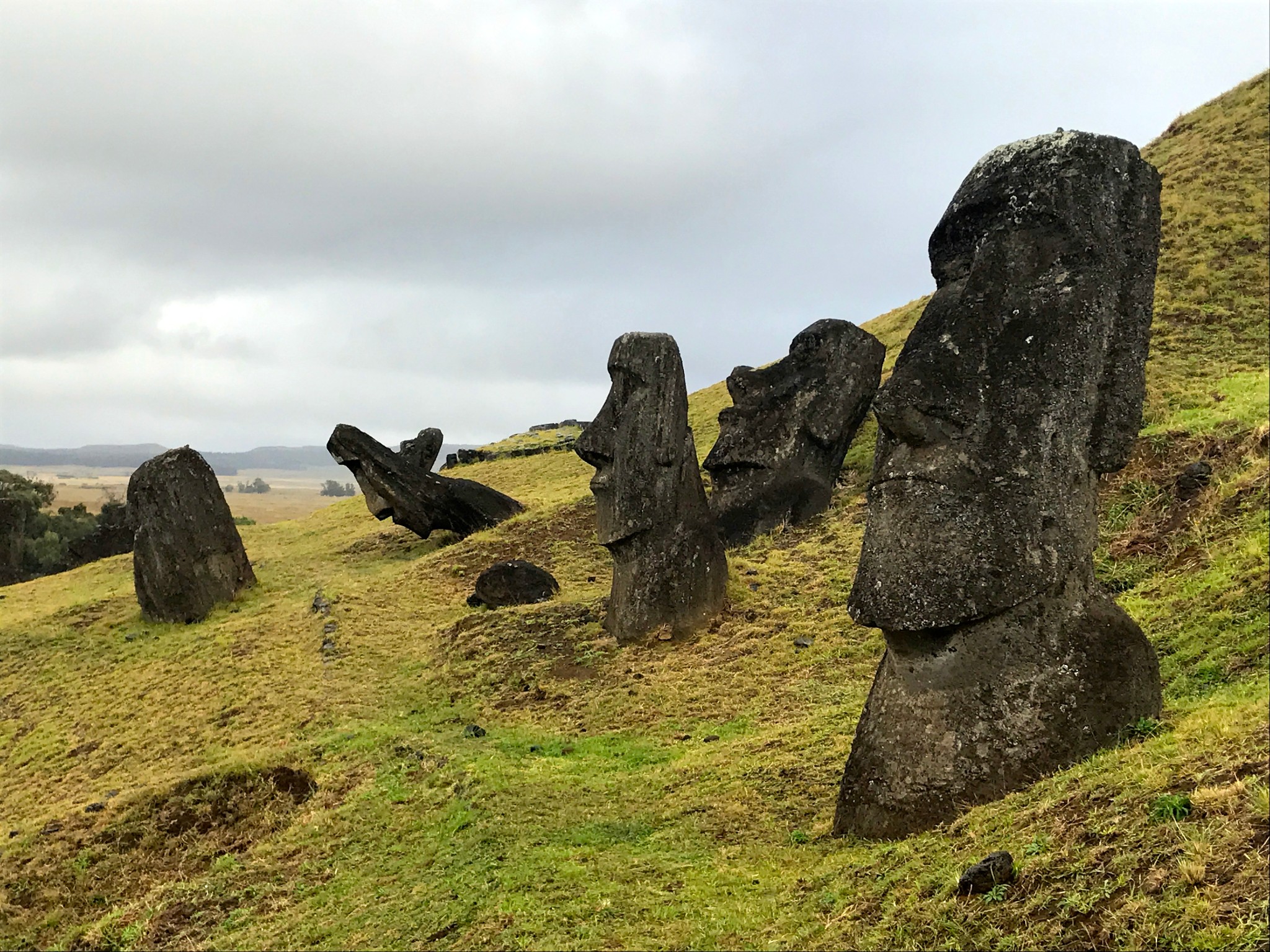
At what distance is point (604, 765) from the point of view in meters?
10.8

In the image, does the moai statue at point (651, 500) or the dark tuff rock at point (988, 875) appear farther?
the moai statue at point (651, 500)

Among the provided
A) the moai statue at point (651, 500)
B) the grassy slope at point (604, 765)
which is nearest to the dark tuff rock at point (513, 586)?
the grassy slope at point (604, 765)

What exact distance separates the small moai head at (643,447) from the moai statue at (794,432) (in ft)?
14.3

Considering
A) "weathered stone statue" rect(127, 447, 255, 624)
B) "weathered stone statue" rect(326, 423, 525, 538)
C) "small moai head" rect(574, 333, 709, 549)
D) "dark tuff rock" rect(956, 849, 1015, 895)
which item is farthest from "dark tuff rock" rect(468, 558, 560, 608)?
"dark tuff rock" rect(956, 849, 1015, 895)

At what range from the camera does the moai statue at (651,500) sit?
1552cm

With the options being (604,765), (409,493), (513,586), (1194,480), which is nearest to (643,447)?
(513,586)

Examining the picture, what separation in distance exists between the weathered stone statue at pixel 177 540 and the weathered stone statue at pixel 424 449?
7.06 m

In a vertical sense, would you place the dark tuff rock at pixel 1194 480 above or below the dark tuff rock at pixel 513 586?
above

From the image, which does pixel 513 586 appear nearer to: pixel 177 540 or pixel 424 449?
pixel 177 540

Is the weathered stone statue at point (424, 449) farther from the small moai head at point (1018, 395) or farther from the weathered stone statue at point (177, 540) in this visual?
the small moai head at point (1018, 395)

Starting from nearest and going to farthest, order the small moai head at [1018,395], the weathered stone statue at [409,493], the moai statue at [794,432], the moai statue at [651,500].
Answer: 1. the small moai head at [1018,395]
2. the moai statue at [651,500]
3. the moai statue at [794,432]
4. the weathered stone statue at [409,493]

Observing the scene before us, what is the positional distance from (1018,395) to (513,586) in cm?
1372

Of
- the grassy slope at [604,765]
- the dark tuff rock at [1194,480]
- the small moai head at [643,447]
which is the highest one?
the small moai head at [643,447]

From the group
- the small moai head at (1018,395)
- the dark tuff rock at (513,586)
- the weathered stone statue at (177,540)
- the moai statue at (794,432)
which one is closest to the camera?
the small moai head at (1018,395)
